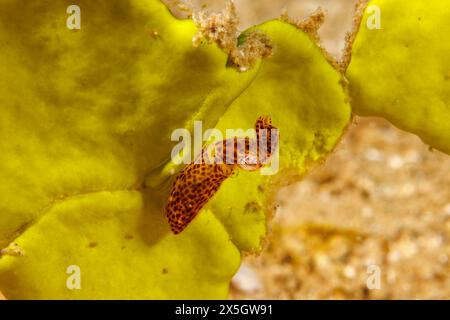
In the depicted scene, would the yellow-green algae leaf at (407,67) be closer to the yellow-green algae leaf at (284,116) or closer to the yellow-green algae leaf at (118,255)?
the yellow-green algae leaf at (284,116)

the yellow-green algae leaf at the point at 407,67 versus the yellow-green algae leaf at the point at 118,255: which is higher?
the yellow-green algae leaf at the point at 407,67

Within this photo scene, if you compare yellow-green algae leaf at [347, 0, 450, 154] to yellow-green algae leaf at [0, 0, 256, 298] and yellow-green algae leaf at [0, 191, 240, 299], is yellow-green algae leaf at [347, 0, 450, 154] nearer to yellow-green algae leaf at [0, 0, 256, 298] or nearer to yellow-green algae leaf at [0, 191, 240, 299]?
yellow-green algae leaf at [0, 0, 256, 298]

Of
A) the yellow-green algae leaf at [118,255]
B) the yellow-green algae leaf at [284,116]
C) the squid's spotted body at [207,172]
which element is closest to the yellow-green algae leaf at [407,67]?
the yellow-green algae leaf at [284,116]

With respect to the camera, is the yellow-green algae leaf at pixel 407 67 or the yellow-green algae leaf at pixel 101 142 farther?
the yellow-green algae leaf at pixel 407 67

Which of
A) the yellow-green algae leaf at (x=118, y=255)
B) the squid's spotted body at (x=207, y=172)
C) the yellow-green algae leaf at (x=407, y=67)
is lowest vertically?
the yellow-green algae leaf at (x=118, y=255)

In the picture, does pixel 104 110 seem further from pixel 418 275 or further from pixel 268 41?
pixel 418 275

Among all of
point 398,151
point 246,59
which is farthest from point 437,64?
point 246,59
